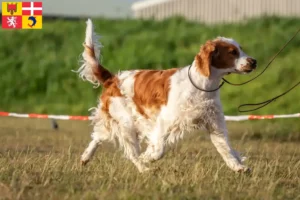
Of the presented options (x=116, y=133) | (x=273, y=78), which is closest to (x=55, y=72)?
(x=273, y=78)

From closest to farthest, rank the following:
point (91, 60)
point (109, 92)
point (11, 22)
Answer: point (109, 92) < point (91, 60) < point (11, 22)

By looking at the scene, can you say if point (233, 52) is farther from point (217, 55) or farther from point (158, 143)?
point (158, 143)

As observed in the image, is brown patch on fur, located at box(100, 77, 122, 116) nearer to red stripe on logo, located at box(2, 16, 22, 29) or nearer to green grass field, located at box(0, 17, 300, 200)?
green grass field, located at box(0, 17, 300, 200)

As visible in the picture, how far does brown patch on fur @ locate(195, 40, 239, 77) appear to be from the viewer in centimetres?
765

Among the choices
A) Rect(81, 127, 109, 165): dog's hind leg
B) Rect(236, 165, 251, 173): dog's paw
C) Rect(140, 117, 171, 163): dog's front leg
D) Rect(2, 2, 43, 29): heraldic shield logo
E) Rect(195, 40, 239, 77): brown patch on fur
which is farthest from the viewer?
Rect(2, 2, 43, 29): heraldic shield logo

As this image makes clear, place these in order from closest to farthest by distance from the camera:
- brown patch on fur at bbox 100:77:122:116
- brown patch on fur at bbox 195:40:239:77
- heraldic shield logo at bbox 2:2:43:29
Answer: brown patch on fur at bbox 195:40:239:77, brown patch on fur at bbox 100:77:122:116, heraldic shield logo at bbox 2:2:43:29

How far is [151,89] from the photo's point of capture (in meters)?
7.93

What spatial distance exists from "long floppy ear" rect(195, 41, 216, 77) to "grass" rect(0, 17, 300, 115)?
12.1 metres

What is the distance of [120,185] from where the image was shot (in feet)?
21.5

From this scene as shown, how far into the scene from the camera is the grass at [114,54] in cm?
2130

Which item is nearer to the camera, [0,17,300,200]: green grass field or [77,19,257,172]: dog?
[0,17,300,200]: green grass field

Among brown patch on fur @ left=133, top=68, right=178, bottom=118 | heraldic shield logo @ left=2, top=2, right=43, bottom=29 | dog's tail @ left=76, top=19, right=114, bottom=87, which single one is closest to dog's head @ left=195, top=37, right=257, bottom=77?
brown patch on fur @ left=133, top=68, right=178, bottom=118

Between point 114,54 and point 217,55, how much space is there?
52.8ft

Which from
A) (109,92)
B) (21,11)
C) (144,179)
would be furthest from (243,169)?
(21,11)
